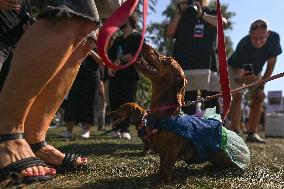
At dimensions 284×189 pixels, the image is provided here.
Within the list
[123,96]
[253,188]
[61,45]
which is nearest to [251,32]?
[123,96]

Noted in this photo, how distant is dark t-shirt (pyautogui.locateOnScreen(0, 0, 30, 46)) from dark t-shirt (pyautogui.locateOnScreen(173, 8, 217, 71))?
8.77 ft

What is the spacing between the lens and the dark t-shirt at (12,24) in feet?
9.39

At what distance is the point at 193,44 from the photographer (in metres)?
5.24

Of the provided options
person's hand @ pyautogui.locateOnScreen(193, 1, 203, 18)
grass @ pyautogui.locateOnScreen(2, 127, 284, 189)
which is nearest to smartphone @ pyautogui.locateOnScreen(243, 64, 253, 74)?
person's hand @ pyautogui.locateOnScreen(193, 1, 203, 18)

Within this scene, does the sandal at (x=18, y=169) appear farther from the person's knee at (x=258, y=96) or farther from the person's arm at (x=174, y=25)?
the person's knee at (x=258, y=96)

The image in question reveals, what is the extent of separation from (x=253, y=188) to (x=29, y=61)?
4.57ft

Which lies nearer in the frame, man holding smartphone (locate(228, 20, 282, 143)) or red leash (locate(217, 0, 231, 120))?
red leash (locate(217, 0, 231, 120))

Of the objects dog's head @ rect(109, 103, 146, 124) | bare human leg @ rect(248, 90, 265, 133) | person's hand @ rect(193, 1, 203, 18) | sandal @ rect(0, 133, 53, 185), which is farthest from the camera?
bare human leg @ rect(248, 90, 265, 133)

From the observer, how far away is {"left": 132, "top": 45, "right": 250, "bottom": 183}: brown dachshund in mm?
2477

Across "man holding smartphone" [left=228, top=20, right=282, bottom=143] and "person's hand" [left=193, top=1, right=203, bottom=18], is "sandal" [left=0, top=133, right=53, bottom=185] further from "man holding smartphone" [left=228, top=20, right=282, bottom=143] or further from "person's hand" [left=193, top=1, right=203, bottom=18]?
"man holding smartphone" [left=228, top=20, right=282, bottom=143]

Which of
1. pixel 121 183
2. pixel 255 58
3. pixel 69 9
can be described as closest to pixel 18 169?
pixel 121 183

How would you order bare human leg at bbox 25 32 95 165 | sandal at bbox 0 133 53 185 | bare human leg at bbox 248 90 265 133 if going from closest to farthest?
sandal at bbox 0 133 53 185 → bare human leg at bbox 25 32 95 165 → bare human leg at bbox 248 90 265 133

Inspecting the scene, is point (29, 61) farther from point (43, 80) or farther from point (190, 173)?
point (190, 173)

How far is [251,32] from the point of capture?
6.78m
